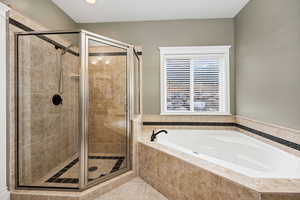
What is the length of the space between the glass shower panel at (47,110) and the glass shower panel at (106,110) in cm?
17

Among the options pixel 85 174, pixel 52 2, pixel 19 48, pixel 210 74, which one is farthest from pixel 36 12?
pixel 210 74

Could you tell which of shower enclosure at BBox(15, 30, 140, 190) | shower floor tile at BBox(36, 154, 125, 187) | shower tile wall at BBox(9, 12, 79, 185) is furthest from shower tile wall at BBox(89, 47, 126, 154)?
shower tile wall at BBox(9, 12, 79, 185)

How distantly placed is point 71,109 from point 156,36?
2.06 meters

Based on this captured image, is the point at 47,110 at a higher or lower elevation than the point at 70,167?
higher

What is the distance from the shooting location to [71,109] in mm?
1996

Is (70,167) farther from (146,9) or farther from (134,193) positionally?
(146,9)

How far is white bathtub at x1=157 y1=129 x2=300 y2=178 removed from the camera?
1438 millimetres

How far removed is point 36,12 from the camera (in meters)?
2.11

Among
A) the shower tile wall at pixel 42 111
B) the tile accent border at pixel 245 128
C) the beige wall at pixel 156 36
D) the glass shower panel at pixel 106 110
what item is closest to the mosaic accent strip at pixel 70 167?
the glass shower panel at pixel 106 110

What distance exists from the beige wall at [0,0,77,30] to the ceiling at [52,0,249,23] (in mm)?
113

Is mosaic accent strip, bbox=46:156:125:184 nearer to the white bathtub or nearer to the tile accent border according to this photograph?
the white bathtub

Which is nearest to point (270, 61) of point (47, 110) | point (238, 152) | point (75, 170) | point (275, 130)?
point (275, 130)

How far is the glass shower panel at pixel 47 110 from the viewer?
72.6 inches

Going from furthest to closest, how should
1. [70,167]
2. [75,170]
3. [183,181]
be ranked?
[70,167] < [75,170] < [183,181]
